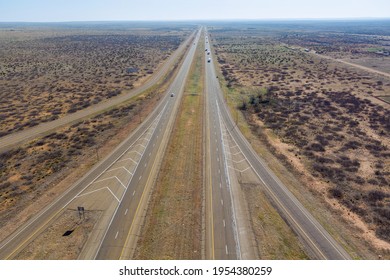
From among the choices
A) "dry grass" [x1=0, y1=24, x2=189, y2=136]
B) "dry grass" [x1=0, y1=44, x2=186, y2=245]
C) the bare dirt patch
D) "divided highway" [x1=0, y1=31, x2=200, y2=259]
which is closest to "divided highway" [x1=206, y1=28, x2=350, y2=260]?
"divided highway" [x1=0, y1=31, x2=200, y2=259]

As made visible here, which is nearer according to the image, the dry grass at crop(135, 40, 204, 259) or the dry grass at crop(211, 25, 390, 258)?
the dry grass at crop(135, 40, 204, 259)

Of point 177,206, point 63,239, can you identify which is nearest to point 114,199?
point 63,239

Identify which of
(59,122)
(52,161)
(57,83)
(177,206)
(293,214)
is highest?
(57,83)

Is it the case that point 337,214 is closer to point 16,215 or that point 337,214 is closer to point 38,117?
point 16,215

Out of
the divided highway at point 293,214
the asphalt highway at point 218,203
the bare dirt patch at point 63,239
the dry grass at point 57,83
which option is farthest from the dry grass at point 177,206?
the dry grass at point 57,83

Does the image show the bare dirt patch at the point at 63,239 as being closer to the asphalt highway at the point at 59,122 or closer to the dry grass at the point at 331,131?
the asphalt highway at the point at 59,122

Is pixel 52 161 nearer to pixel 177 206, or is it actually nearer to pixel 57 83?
pixel 177 206

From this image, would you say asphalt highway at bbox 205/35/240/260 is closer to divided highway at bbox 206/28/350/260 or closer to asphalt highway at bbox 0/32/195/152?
divided highway at bbox 206/28/350/260
